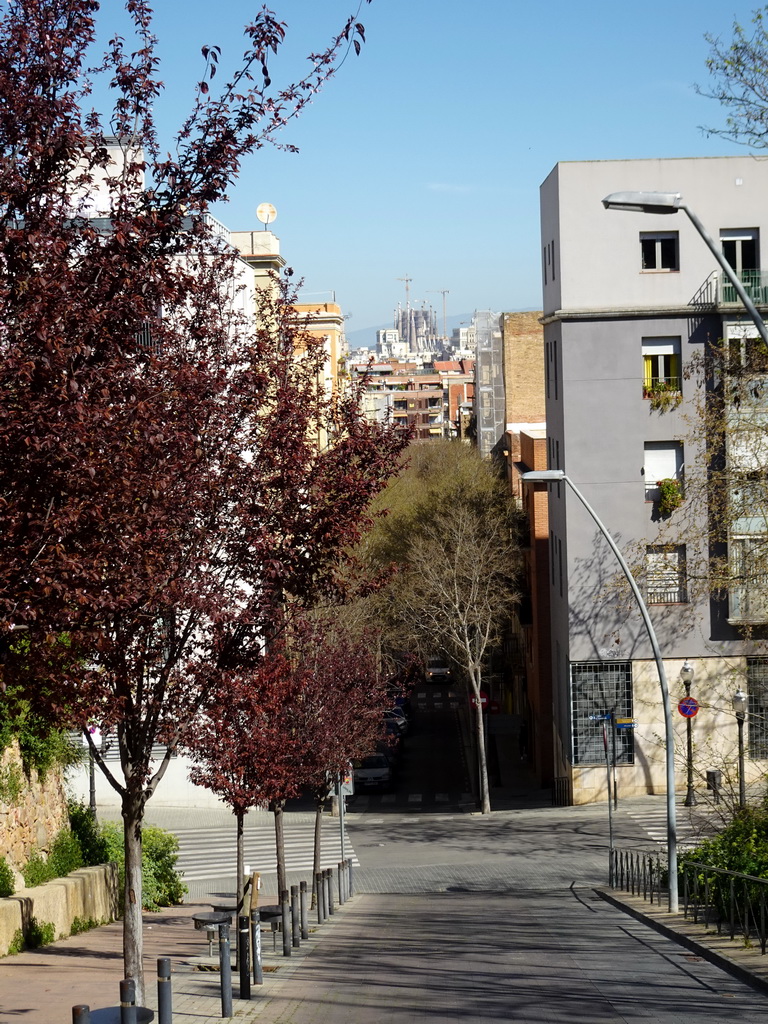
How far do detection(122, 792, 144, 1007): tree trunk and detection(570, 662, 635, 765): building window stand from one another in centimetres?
2851

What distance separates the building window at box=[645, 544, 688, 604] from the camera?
38.4 meters

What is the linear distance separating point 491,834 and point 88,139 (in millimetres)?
30776

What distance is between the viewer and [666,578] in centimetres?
3819

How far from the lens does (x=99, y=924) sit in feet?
66.2

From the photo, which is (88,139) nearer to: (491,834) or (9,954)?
(9,954)

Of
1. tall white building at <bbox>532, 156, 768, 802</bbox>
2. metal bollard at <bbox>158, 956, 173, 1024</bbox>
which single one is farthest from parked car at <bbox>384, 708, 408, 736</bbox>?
metal bollard at <bbox>158, 956, 173, 1024</bbox>

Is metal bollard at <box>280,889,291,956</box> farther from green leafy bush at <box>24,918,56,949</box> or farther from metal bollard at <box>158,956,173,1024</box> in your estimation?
metal bollard at <box>158,956,173,1024</box>

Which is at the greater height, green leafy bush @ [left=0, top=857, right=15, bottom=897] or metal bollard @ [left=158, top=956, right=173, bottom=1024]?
metal bollard @ [left=158, top=956, right=173, bottom=1024]

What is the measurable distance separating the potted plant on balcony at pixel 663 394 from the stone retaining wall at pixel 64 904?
24.2m

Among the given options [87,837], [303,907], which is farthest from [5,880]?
[87,837]

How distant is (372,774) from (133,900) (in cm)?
3557

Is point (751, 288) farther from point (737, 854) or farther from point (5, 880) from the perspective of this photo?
point (5, 880)

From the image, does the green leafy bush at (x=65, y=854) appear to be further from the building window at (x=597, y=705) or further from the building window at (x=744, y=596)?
the building window at (x=597, y=705)

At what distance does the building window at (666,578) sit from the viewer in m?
38.4
